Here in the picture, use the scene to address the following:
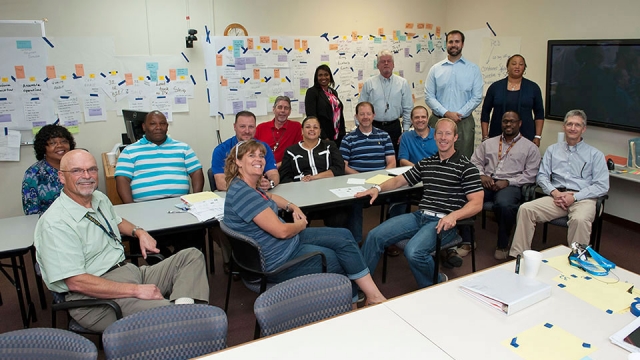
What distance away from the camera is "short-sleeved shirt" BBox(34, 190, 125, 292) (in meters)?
2.11

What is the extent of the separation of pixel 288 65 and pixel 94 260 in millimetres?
3903

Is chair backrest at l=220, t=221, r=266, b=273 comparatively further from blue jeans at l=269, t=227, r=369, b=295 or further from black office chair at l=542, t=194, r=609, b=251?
black office chair at l=542, t=194, r=609, b=251

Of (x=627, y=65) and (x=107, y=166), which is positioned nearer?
(x=627, y=65)

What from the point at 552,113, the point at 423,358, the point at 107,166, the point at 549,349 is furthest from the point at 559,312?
the point at 107,166

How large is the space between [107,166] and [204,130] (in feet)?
3.91

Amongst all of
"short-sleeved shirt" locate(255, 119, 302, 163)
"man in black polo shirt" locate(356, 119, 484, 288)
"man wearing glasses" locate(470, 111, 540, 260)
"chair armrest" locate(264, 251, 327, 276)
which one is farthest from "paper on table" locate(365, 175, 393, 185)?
"chair armrest" locate(264, 251, 327, 276)

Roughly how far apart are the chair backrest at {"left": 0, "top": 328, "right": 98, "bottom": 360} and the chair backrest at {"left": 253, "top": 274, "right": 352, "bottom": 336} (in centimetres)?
60

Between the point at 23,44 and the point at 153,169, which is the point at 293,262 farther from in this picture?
the point at 23,44

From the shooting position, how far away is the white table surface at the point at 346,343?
1530 millimetres

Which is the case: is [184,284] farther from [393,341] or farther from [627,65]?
[627,65]

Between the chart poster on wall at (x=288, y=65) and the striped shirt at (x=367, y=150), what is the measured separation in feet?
5.61

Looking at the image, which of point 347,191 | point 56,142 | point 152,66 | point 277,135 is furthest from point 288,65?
point 56,142

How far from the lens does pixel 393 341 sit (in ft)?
5.25

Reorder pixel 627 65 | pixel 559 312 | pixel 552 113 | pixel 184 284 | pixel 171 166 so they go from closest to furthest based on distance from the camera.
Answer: pixel 559 312
pixel 184 284
pixel 171 166
pixel 627 65
pixel 552 113
